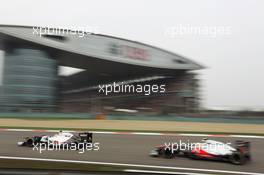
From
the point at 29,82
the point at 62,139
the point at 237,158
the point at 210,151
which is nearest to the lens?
the point at 237,158

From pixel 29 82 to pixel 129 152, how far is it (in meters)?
1.38

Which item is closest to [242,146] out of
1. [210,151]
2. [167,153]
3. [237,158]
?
[237,158]

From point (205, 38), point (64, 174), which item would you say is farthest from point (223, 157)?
point (64, 174)

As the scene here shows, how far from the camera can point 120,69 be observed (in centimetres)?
397

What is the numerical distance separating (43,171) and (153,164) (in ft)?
4.15

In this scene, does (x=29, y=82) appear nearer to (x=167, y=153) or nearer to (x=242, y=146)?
(x=167, y=153)

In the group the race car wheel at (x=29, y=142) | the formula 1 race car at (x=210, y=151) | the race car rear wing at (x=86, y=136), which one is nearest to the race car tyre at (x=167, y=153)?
Answer: the formula 1 race car at (x=210, y=151)

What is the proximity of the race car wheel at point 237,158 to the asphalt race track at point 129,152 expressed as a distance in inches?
2.2

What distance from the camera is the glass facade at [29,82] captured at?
3918 mm

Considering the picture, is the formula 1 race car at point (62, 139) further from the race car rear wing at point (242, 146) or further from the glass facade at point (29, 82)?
the race car rear wing at point (242, 146)

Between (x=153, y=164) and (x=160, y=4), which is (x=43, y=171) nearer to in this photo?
(x=153, y=164)

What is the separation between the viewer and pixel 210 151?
381 centimetres

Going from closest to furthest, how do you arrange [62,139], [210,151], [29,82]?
[210,151], [29,82], [62,139]

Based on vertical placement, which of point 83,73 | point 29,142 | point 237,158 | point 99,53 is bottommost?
point 237,158
